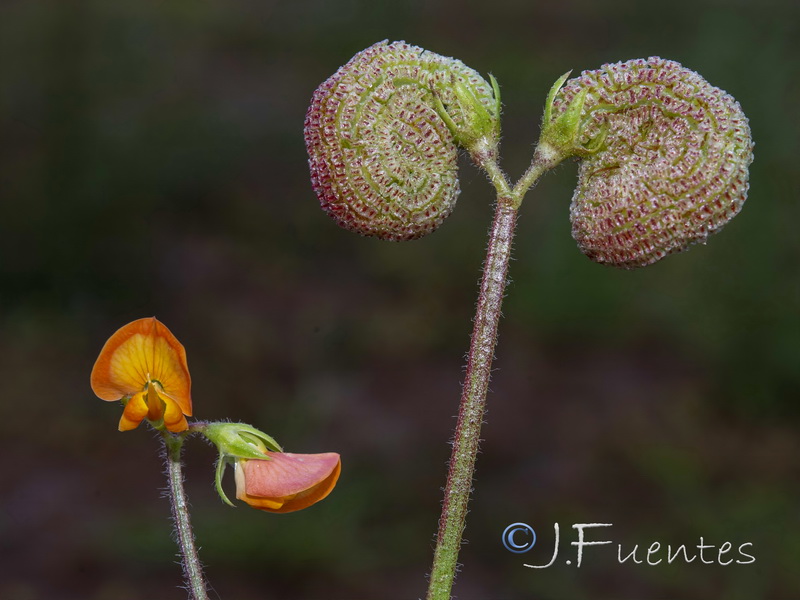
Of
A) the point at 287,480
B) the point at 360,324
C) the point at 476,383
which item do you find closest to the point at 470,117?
the point at 476,383

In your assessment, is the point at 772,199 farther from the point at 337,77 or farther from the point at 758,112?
the point at 337,77

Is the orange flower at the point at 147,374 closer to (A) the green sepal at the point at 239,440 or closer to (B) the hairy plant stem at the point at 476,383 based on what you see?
(A) the green sepal at the point at 239,440

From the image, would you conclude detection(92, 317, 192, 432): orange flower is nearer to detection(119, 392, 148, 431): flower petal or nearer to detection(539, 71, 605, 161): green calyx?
detection(119, 392, 148, 431): flower petal

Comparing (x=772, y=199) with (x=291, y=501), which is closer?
(x=291, y=501)

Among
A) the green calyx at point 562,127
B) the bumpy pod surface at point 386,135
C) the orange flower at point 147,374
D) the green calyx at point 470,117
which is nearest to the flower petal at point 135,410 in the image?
the orange flower at point 147,374

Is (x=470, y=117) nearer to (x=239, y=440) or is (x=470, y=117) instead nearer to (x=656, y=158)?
(x=656, y=158)

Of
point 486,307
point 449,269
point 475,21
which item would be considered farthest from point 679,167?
point 475,21

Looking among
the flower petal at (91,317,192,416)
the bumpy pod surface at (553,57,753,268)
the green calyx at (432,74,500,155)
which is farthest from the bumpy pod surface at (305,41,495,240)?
the flower petal at (91,317,192,416)
